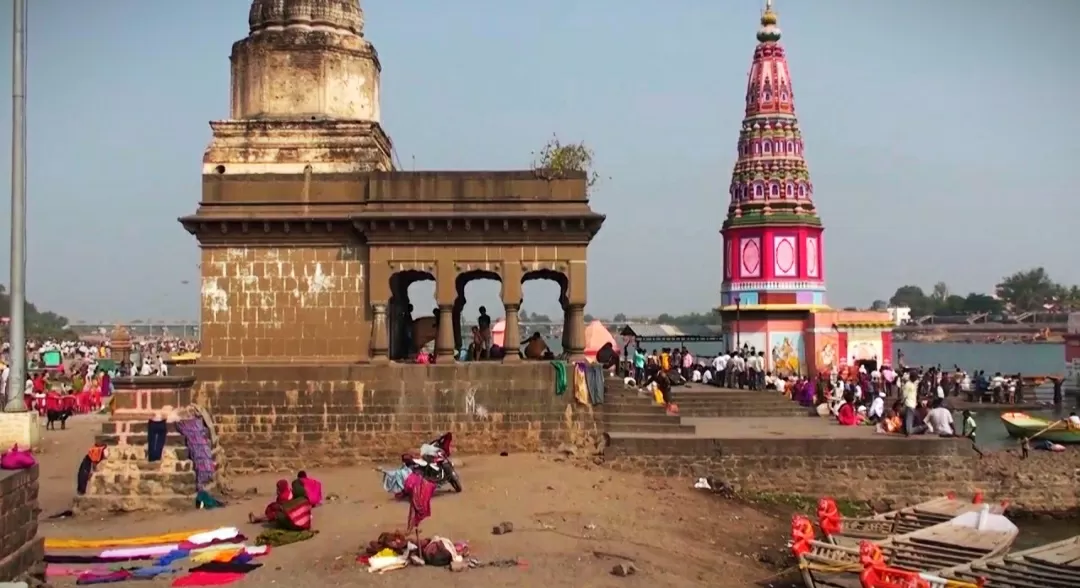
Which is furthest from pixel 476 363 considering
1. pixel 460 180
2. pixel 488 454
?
pixel 460 180

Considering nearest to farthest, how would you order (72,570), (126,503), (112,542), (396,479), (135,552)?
(72,570) → (135,552) → (112,542) → (396,479) → (126,503)

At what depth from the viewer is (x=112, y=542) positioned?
446 inches

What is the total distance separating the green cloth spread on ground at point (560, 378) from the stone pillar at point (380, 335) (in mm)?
2916

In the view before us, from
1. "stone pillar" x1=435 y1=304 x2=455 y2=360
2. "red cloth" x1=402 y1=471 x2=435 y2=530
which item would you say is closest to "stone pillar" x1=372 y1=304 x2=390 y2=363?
"stone pillar" x1=435 y1=304 x2=455 y2=360

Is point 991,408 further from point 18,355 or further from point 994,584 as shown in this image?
point 18,355

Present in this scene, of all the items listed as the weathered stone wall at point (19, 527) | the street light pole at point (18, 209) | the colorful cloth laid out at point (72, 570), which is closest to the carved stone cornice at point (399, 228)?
the street light pole at point (18, 209)

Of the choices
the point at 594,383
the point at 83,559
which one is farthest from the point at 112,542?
the point at 594,383

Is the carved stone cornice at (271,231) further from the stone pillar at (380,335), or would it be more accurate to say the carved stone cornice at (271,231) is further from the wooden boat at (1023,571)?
the wooden boat at (1023,571)

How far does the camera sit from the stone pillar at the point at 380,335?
16.9m

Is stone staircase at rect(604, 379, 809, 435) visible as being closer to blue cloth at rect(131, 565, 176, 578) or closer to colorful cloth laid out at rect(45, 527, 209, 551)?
colorful cloth laid out at rect(45, 527, 209, 551)

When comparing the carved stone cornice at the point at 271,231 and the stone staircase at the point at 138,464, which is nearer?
the stone staircase at the point at 138,464

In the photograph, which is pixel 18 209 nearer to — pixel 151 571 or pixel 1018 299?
pixel 151 571

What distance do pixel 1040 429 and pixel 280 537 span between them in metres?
23.1

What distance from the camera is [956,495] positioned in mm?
16844
